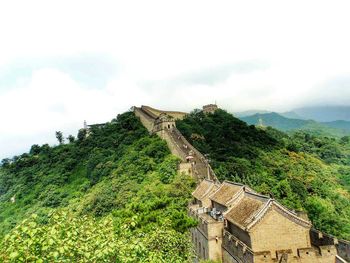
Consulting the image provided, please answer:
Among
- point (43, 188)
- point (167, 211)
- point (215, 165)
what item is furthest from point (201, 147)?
point (167, 211)

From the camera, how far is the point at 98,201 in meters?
59.3

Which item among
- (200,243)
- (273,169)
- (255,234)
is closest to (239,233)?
(255,234)

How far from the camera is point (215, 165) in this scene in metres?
67.2

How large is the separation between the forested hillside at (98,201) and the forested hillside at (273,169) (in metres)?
12.0

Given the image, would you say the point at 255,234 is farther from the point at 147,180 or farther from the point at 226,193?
the point at 147,180

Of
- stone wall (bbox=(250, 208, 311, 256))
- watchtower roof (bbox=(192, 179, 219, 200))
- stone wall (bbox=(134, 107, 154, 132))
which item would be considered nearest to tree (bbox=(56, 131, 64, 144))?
stone wall (bbox=(134, 107, 154, 132))

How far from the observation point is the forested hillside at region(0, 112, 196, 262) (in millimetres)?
11719

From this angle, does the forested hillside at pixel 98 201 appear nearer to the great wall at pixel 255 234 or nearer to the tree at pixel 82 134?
the tree at pixel 82 134

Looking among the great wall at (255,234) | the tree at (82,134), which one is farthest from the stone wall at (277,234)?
the tree at (82,134)

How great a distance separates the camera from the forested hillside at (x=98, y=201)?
38.4 feet

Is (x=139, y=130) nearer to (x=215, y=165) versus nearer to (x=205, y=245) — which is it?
(x=215, y=165)

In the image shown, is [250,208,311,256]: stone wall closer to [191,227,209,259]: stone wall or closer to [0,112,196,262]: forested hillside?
[0,112,196,262]: forested hillside

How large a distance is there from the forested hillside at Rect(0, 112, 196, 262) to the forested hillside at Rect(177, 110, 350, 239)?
12.0 metres

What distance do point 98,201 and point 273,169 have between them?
34.4 meters
